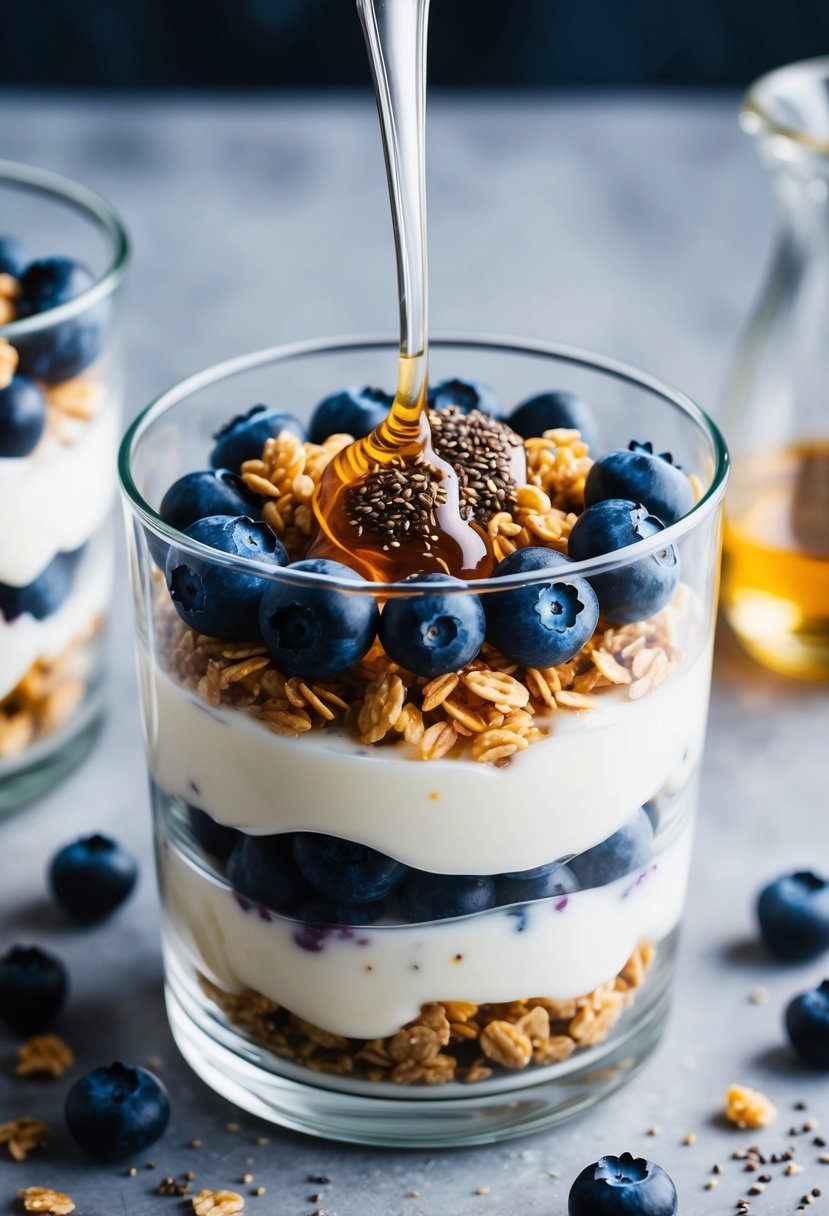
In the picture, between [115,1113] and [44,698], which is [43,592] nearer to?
[44,698]

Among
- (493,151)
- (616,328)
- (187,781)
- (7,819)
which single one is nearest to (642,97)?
(493,151)

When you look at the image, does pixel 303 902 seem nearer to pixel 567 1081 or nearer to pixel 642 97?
pixel 567 1081

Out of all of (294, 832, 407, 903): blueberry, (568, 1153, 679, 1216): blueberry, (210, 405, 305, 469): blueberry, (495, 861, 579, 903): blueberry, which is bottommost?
(568, 1153, 679, 1216): blueberry

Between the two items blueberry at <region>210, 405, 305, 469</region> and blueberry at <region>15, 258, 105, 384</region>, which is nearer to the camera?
blueberry at <region>210, 405, 305, 469</region>

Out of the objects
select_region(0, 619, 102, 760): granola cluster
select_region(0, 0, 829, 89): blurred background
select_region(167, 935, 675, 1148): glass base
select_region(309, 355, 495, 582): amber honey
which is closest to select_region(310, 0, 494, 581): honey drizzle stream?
select_region(309, 355, 495, 582): amber honey

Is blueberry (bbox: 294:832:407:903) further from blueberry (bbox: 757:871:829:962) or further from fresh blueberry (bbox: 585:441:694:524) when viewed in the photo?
blueberry (bbox: 757:871:829:962)

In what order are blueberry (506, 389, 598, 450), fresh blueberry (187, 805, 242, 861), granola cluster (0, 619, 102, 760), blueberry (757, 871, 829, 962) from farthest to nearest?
1. granola cluster (0, 619, 102, 760)
2. blueberry (757, 871, 829, 962)
3. blueberry (506, 389, 598, 450)
4. fresh blueberry (187, 805, 242, 861)

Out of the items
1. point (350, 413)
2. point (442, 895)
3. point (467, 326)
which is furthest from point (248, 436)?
point (467, 326)
